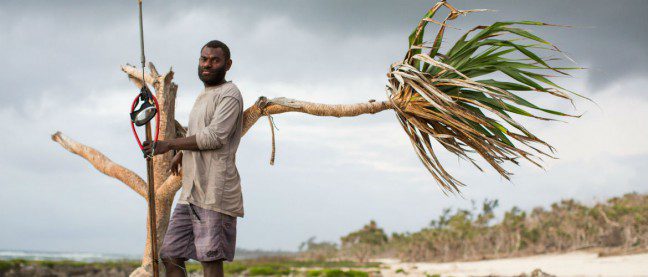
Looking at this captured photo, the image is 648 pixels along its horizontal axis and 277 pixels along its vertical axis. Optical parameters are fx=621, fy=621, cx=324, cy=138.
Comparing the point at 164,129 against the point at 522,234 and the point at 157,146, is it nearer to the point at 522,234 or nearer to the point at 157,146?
the point at 157,146

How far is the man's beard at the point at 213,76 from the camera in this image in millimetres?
4074

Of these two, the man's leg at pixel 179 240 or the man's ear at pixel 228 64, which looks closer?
the man's leg at pixel 179 240

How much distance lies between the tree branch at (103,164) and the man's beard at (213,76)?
3085 millimetres

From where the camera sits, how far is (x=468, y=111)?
5.30m

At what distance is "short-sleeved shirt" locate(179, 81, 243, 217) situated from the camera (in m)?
3.80

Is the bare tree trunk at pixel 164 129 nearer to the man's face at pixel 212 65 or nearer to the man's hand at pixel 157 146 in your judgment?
the man's face at pixel 212 65

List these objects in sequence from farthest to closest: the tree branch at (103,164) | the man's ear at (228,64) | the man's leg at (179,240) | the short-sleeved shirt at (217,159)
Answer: the tree branch at (103,164), the man's ear at (228,64), the man's leg at (179,240), the short-sleeved shirt at (217,159)

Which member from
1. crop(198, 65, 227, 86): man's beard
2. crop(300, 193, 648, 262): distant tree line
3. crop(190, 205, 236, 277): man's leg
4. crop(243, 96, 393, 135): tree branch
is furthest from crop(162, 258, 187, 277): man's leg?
crop(300, 193, 648, 262): distant tree line

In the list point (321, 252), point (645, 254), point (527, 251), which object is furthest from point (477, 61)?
point (321, 252)

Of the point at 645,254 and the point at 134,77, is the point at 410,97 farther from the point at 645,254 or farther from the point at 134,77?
the point at 645,254

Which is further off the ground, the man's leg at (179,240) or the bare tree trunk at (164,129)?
the bare tree trunk at (164,129)

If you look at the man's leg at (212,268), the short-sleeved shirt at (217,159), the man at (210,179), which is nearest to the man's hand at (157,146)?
the man at (210,179)

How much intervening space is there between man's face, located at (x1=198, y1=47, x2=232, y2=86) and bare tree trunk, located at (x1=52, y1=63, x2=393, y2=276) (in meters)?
1.58

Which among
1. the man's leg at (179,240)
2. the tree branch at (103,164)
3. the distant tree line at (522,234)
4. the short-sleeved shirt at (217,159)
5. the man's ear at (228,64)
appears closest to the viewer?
the short-sleeved shirt at (217,159)
